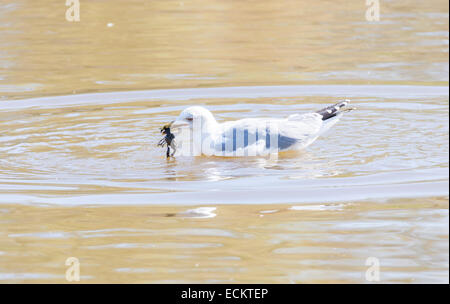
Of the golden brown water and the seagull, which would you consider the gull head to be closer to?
the seagull

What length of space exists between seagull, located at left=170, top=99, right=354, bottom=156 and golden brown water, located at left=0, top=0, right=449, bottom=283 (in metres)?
0.15

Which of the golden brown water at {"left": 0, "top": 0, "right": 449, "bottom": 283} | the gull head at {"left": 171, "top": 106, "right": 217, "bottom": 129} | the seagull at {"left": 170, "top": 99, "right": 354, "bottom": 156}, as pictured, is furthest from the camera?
→ the gull head at {"left": 171, "top": 106, "right": 217, "bottom": 129}

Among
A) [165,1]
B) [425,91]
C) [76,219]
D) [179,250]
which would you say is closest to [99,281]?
[179,250]

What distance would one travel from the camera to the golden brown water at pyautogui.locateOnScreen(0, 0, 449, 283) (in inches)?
242

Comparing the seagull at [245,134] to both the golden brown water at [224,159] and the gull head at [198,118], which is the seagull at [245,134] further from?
the golden brown water at [224,159]

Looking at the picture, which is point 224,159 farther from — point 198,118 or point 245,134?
point 198,118

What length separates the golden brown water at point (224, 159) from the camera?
614cm

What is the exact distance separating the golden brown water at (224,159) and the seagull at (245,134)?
15 cm

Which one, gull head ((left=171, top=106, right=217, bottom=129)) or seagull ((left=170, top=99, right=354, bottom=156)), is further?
gull head ((left=171, top=106, right=217, bottom=129))

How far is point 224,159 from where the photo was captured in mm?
9070

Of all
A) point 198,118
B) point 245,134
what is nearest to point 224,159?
point 245,134

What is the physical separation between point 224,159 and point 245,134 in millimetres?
328

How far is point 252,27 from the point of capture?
56.2 feet

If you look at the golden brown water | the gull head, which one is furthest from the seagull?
the golden brown water
